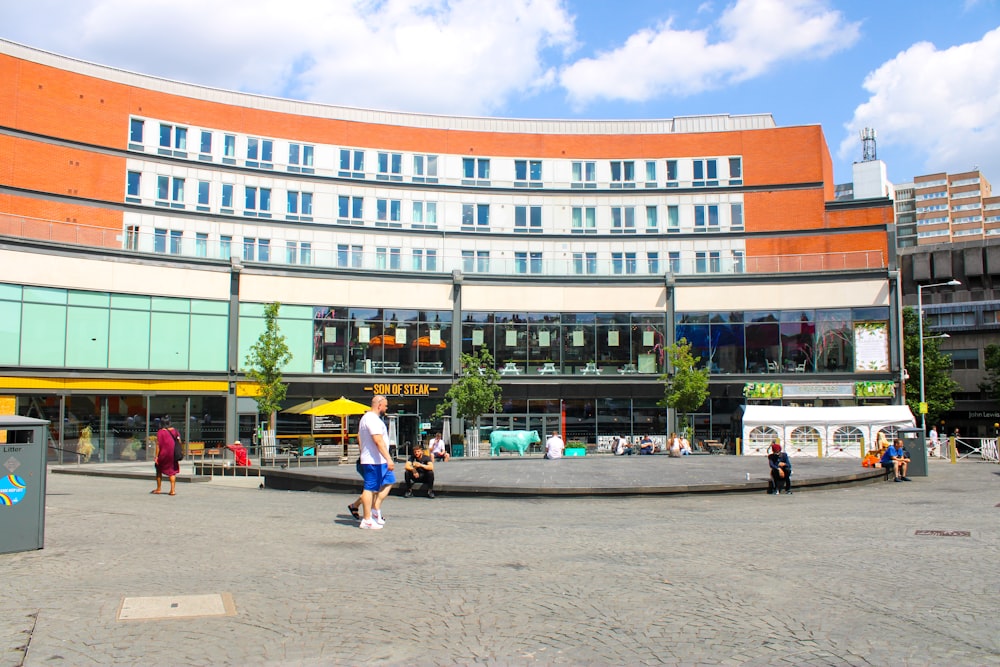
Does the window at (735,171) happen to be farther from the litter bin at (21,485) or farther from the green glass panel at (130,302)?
the litter bin at (21,485)

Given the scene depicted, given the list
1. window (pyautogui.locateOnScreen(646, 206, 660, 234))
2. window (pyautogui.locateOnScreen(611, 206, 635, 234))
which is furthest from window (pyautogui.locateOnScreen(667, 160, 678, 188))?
window (pyautogui.locateOnScreen(611, 206, 635, 234))

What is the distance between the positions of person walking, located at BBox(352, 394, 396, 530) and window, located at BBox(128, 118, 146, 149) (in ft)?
136

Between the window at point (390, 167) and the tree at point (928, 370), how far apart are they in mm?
35844

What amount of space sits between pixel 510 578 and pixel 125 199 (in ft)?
146

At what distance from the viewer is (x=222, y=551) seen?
9.65m

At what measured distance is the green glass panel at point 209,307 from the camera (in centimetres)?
3994

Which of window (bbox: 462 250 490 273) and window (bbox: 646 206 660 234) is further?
window (bbox: 646 206 660 234)

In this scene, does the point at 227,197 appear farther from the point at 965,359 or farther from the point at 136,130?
the point at 965,359

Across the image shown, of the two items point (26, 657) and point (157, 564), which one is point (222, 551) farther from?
point (26, 657)

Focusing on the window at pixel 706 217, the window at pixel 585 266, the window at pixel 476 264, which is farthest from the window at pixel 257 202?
the window at pixel 706 217

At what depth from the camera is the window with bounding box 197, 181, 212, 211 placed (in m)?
48.4

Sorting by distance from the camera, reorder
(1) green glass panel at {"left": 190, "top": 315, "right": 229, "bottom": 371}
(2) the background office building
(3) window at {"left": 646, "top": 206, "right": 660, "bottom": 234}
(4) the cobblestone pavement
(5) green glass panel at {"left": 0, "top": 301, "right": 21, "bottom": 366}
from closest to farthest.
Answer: (4) the cobblestone pavement
(5) green glass panel at {"left": 0, "top": 301, "right": 21, "bottom": 366}
(2) the background office building
(1) green glass panel at {"left": 190, "top": 315, "right": 229, "bottom": 371}
(3) window at {"left": 646, "top": 206, "right": 660, "bottom": 234}

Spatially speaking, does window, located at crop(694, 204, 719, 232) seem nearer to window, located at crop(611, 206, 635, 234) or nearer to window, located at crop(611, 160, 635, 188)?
window, located at crop(611, 206, 635, 234)

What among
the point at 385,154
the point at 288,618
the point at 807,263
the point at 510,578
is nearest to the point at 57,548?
the point at 288,618
